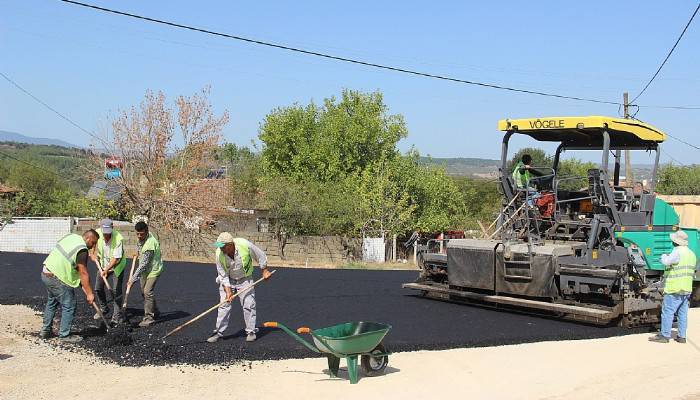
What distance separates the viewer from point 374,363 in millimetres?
6227

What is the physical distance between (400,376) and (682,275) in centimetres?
382

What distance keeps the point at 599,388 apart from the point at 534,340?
181 centimetres

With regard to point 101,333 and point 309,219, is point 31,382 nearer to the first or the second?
point 101,333

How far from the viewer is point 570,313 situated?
8758 mm

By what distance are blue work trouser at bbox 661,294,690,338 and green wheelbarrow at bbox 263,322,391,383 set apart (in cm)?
363

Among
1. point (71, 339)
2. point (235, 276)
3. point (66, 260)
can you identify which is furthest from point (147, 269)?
point (235, 276)

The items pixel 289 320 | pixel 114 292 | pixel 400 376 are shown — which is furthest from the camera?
pixel 289 320

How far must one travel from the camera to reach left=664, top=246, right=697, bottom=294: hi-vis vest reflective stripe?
806 cm

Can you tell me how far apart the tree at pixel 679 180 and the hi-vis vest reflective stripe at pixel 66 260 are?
130 feet

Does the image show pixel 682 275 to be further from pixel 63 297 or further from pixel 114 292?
pixel 63 297

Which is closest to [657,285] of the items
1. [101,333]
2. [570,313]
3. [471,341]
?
[570,313]

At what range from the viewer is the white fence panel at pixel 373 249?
83.3 ft

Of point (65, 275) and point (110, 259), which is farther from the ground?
point (110, 259)

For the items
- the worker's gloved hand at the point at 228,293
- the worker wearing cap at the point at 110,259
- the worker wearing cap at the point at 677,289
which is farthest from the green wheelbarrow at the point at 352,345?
the worker wearing cap at the point at 677,289
